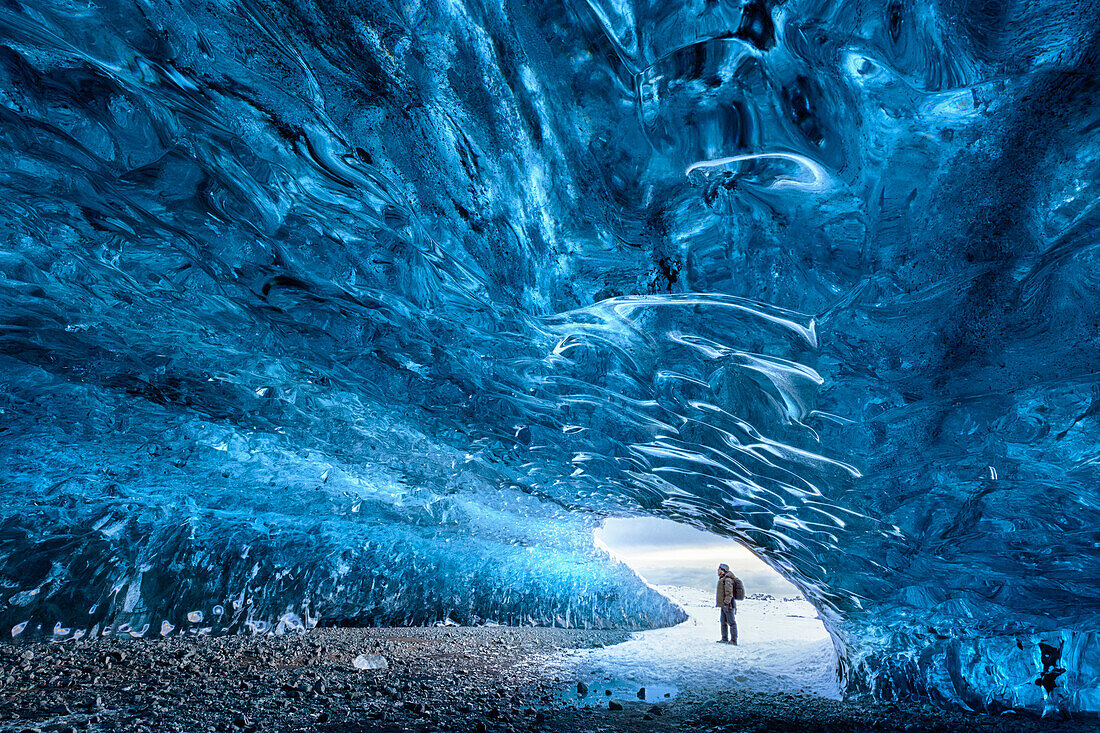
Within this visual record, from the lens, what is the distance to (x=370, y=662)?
25.9 ft

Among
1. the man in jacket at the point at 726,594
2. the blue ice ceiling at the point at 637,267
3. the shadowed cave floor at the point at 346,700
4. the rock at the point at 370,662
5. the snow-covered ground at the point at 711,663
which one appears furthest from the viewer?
the man in jacket at the point at 726,594

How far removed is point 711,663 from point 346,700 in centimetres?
691

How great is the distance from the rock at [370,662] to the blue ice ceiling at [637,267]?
3.62 m

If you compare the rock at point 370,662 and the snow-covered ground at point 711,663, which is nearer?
the snow-covered ground at point 711,663

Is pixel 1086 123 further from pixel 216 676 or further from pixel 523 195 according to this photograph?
pixel 216 676

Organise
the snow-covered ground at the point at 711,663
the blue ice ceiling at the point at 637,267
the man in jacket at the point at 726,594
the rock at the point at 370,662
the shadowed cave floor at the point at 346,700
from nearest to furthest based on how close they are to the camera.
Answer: the blue ice ceiling at the point at 637,267
the shadowed cave floor at the point at 346,700
the snow-covered ground at the point at 711,663
the rock at the point at 370,662
the man in jacket at the point at 726,594

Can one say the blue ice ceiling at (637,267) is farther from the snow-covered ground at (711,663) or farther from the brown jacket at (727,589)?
the brown jacket at (727,589)

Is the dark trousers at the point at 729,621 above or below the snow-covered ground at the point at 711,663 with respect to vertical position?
above

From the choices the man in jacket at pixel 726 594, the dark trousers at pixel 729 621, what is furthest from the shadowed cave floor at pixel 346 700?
the dark trousers at pixel 729 621

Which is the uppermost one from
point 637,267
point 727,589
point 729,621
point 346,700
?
point 637,267

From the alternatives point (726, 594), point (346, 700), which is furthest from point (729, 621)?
point (346, 700)

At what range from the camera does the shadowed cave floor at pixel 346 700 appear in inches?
179

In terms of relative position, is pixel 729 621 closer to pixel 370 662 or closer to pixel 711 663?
pixel 711 663

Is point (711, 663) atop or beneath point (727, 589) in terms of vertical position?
beneath
